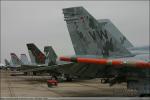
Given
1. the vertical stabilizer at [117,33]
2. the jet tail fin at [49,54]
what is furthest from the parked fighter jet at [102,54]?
the jet tail fin at [49,54]

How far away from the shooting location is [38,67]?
3516 cm

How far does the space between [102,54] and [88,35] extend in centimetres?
136

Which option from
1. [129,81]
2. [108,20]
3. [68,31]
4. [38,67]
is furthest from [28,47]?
[129,81]

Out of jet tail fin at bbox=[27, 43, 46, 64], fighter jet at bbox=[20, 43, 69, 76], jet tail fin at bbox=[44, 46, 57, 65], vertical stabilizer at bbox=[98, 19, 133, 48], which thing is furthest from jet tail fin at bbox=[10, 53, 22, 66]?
vertical stabilizer at bbox=[98, 19, 133, 48]

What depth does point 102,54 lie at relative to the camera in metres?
15.8

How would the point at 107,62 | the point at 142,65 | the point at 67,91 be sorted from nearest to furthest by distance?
the point at 142,65
the point at 107,62
the point at 67,91

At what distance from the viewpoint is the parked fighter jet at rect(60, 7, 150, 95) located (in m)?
14.2

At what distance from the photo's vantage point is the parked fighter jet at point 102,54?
46.6 feet

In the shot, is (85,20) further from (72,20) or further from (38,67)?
(38,67)

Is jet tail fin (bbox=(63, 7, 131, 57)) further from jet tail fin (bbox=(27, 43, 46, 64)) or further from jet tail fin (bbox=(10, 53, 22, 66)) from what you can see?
jet tail fin (bbox=(10, 53, 22, 66))

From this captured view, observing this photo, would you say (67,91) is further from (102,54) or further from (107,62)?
(107,62)

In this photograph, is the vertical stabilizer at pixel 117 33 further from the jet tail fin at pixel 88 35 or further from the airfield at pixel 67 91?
the jet tail fin at pixel 88 35

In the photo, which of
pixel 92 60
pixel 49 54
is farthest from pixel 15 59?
pixel 92 60

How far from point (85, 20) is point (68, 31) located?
3.80 feet
